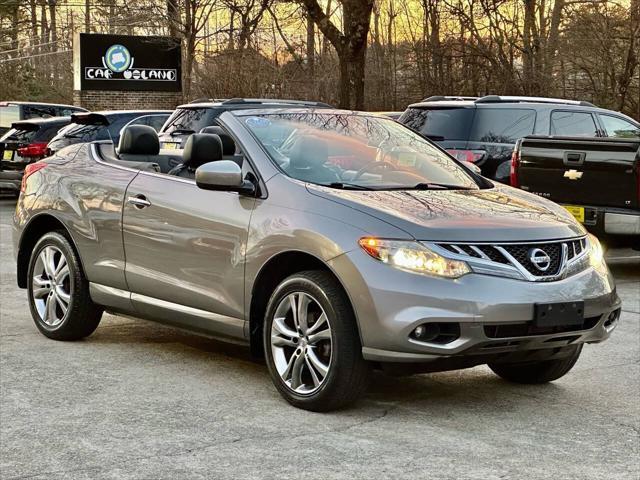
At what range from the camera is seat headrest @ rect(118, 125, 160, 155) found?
7.37 meters

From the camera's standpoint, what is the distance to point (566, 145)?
36.1ft

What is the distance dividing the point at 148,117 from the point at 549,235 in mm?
13088

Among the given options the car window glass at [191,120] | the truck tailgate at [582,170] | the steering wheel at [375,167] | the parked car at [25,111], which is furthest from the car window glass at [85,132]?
the steering wheel at [375,167]

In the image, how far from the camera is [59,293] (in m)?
7.51

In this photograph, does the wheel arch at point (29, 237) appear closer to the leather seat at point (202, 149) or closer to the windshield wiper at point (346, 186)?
the leather seat at point (202, 149)

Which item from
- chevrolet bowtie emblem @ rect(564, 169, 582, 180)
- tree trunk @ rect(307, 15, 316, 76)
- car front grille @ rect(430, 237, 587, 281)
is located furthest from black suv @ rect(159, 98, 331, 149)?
tree trunk @ rect(307, 15, 316, 76)

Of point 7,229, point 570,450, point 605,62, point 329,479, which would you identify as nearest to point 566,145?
point 570,450

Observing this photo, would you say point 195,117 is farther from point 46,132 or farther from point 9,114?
point 9,114

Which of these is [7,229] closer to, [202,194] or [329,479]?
[202,194]

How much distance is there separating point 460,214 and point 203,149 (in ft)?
5.52

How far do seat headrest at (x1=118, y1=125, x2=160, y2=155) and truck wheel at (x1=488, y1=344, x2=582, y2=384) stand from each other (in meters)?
2.67

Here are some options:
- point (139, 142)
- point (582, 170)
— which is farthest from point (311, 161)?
point (582, 170)

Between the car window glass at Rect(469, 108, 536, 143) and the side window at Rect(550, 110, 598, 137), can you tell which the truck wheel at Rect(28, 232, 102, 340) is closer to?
the car window glass at Rect(469, 108, 536, 143)

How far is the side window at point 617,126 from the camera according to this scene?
546 inches
